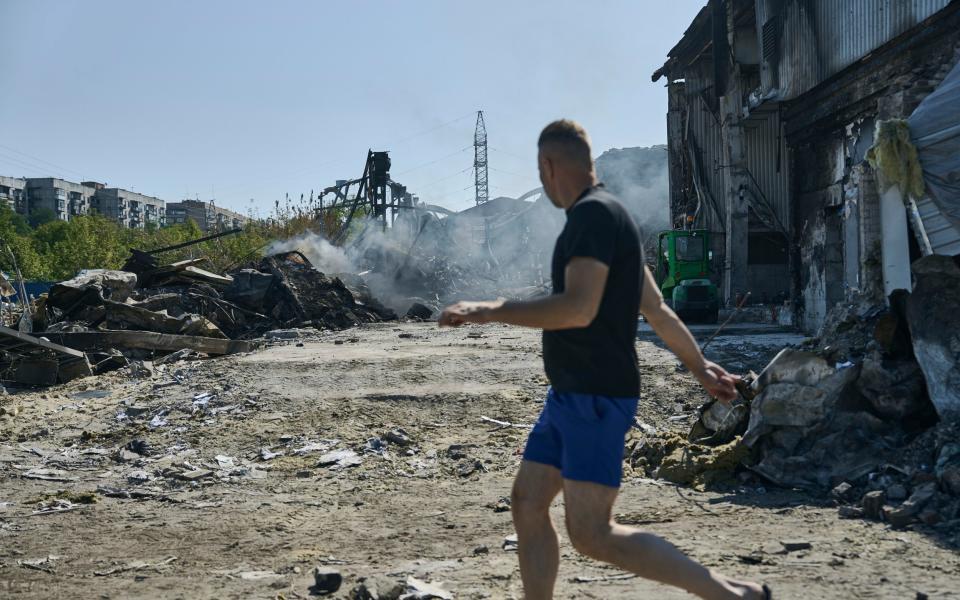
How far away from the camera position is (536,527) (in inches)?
112

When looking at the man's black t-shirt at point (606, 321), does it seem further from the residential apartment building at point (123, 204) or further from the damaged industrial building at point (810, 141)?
the residential apartment building at point (123, 204)

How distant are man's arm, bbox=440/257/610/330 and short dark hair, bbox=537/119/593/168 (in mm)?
445

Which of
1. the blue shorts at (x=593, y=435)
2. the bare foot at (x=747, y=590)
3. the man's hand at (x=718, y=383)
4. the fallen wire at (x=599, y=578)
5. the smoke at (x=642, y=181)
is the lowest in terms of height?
the fallen wire at (x=599, y=578)

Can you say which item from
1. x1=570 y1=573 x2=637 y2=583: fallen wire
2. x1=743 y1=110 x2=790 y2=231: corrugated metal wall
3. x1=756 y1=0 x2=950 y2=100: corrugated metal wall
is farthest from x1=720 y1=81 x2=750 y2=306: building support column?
x1=570 y1=573 x2=637 y2=583: fallen wire

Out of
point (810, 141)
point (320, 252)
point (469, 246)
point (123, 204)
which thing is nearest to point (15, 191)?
point (123, 204)

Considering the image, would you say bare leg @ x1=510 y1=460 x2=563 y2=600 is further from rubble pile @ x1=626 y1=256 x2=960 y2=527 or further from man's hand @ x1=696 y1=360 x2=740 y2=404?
rubble pile @ x1=626 y1=256 x2=960 y2=527

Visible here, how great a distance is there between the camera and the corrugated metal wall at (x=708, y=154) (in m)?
23.3

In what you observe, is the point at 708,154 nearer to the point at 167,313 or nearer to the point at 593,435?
the point at 167,313

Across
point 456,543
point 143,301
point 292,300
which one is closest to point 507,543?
point 456,543

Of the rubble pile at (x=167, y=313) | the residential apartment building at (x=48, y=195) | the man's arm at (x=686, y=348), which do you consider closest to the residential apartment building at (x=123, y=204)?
the residential apartment building at (x=48, y=195)

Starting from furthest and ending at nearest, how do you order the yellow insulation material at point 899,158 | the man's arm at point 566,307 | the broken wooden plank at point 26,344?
the broken wooden plank at point 26,344
the yellow insulation material at point 899,158
the man's arm at point 566,307

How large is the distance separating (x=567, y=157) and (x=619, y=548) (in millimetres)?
1317

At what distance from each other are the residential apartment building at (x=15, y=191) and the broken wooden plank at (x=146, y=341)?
117 metres

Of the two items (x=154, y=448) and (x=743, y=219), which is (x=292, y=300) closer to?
(x=743, y=219)
